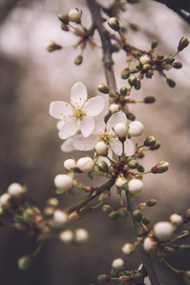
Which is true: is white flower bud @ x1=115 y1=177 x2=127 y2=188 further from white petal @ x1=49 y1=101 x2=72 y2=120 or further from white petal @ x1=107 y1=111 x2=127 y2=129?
white petal @ x1=49 y1=101 x2=72 y2=120

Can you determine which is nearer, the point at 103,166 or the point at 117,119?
the point at 103,166

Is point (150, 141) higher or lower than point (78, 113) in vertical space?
higher

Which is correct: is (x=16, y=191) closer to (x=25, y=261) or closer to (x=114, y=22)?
(x=25, y=261)

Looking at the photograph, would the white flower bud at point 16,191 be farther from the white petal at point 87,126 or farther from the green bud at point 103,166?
the white petal at point 87,126

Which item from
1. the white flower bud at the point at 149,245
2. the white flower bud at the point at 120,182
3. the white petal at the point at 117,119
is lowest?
the white flower bud at the point at 149,245

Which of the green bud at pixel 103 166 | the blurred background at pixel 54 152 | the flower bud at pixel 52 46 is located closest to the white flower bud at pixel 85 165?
the green bud at pixel 103 166

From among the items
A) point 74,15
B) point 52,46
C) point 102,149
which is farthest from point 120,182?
point 52,46

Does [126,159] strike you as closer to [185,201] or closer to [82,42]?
[82,42]
